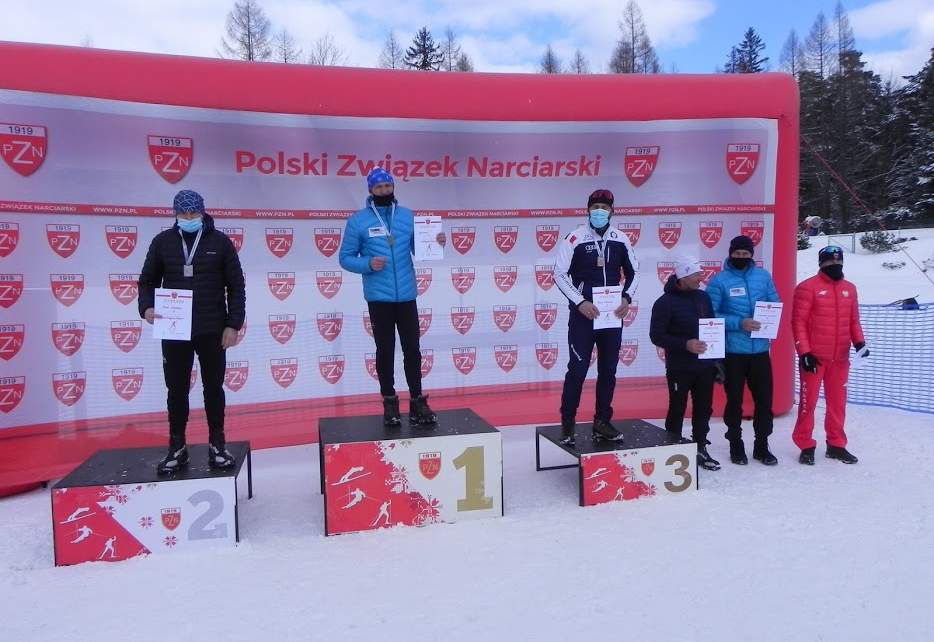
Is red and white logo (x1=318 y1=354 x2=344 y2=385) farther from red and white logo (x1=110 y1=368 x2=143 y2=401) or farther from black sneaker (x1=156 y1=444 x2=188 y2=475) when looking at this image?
black sneaker (x1=156 y1=444 x2=188 y2=475)

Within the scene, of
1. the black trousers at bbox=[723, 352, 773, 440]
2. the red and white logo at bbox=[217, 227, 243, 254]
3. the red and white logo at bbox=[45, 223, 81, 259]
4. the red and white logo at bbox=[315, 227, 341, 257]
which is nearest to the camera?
the red and white logo at bbox=[45, 223, 81, 259]

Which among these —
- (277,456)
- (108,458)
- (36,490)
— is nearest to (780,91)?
(277,456)

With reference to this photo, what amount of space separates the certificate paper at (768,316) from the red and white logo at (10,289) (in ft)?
16.4

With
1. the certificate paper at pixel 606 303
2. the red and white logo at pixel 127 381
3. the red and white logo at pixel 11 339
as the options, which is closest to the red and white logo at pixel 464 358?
the certificate paper at pixel 606 303

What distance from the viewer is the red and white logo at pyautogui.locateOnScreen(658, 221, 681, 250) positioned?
18.2ft

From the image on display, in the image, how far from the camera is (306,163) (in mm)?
4887

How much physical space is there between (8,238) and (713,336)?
471 centimetres

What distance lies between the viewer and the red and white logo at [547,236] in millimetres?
5422

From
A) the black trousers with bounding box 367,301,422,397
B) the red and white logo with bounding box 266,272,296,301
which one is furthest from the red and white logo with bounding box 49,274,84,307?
the black trousers with bounding box 367,301,422,397

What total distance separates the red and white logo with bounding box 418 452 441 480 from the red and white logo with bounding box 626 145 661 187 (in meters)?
3.26

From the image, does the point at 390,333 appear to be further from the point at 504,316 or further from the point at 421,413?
the point at 504,316

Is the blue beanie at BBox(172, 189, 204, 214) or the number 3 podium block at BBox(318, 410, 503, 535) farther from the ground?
the blue beanie at BBox(172, 189, 204, 214)

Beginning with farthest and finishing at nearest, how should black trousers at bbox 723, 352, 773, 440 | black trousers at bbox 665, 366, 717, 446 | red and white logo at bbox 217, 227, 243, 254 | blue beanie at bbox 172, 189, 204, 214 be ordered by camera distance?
red and white logo at bbox 217, 227, 243, 254, black trousers at bbox 723, 352, 773, 440, black trousers at bbox 665, 366, 717, 446, blue beanie at bbox 172, 189, 204, 214

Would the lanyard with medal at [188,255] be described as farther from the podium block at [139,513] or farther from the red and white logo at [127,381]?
the red and white logo at [127,381]
